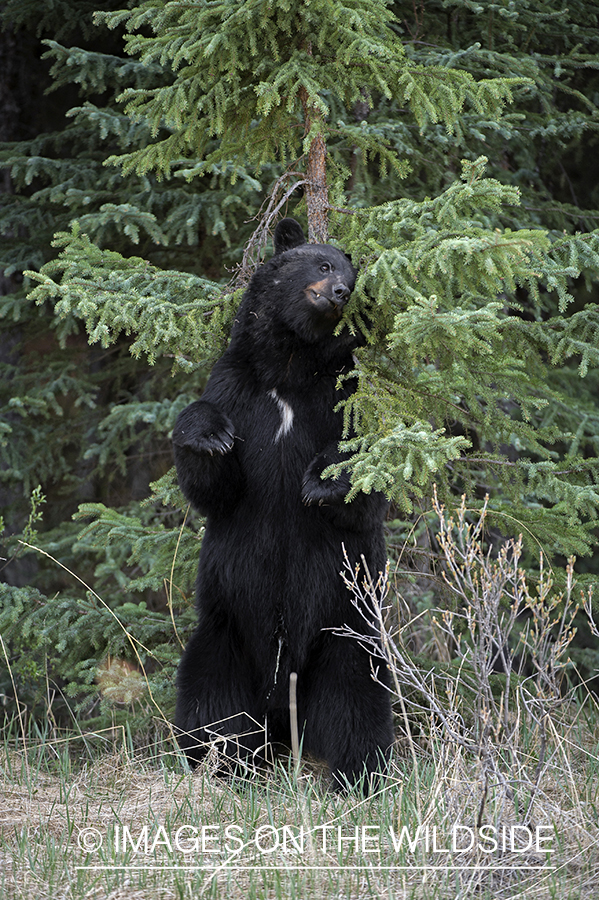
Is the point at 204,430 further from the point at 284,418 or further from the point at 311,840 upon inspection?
the point at 311,840

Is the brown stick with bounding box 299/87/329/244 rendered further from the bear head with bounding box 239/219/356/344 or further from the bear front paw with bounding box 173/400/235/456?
the bear front paw with bounding box 173/400/235/456

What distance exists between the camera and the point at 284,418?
378cm

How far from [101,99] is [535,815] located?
24.2ft

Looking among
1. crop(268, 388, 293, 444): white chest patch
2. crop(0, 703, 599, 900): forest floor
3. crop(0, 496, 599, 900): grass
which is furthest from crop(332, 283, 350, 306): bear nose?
crop(0, 703, 599, 900): forest floor

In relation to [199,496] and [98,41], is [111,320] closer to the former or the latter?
[199,496]

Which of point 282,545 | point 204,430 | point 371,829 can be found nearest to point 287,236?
point 204,430

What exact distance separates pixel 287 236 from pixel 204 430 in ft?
3.46

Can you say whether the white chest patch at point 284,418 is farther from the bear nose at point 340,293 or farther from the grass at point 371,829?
the grass at point 371,829

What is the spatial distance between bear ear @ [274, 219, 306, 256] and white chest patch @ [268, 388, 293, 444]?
0.74 m

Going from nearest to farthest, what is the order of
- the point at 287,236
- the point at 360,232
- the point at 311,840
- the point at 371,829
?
the point at 311,840, the point at 371,829, the point at 360,232, the point at 287,236

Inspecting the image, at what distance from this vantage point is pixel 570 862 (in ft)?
8.75

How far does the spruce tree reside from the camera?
342cm

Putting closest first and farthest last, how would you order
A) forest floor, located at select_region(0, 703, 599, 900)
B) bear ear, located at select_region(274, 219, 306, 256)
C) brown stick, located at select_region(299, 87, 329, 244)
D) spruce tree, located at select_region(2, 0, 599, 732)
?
forest floor, located at select_region(0, 703, 599, 900)
spruce tree, located at select_region(2, 0, 599, 732)
bear ear, located at select_region(274, 219, 306, 256)
brown stick, located at select_region(299, 87, 329, 244)

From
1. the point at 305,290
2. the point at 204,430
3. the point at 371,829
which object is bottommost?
the point at 371,829
